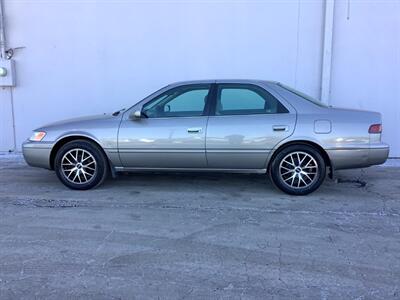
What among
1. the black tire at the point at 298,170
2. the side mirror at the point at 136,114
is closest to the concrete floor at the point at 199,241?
the black tire at the point at 298,170

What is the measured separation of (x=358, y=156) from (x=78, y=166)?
369 centimetres

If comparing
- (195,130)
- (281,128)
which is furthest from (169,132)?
(281,128)

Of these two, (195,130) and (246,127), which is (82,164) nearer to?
(195,130)

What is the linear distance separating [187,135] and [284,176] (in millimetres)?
1375

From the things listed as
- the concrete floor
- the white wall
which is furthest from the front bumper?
the white wall

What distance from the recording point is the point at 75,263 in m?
3.99

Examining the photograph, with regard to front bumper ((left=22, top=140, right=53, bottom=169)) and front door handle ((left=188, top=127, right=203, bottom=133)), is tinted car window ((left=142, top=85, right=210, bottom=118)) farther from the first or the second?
front bumper ((left=22, top=140, right=53, bottom=169))

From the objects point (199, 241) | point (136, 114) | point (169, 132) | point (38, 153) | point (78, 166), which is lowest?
point (199, 241)

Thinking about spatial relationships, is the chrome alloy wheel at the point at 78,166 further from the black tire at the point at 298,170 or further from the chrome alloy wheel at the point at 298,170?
the chrome alloy wheel at the point at 298,170

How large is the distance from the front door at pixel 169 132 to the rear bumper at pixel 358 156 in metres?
1.68

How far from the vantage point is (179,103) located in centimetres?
635

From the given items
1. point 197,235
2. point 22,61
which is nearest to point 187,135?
point 197,235

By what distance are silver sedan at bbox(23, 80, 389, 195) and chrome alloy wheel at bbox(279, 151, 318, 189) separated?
1cm

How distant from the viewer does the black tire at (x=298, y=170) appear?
19.7 ft
